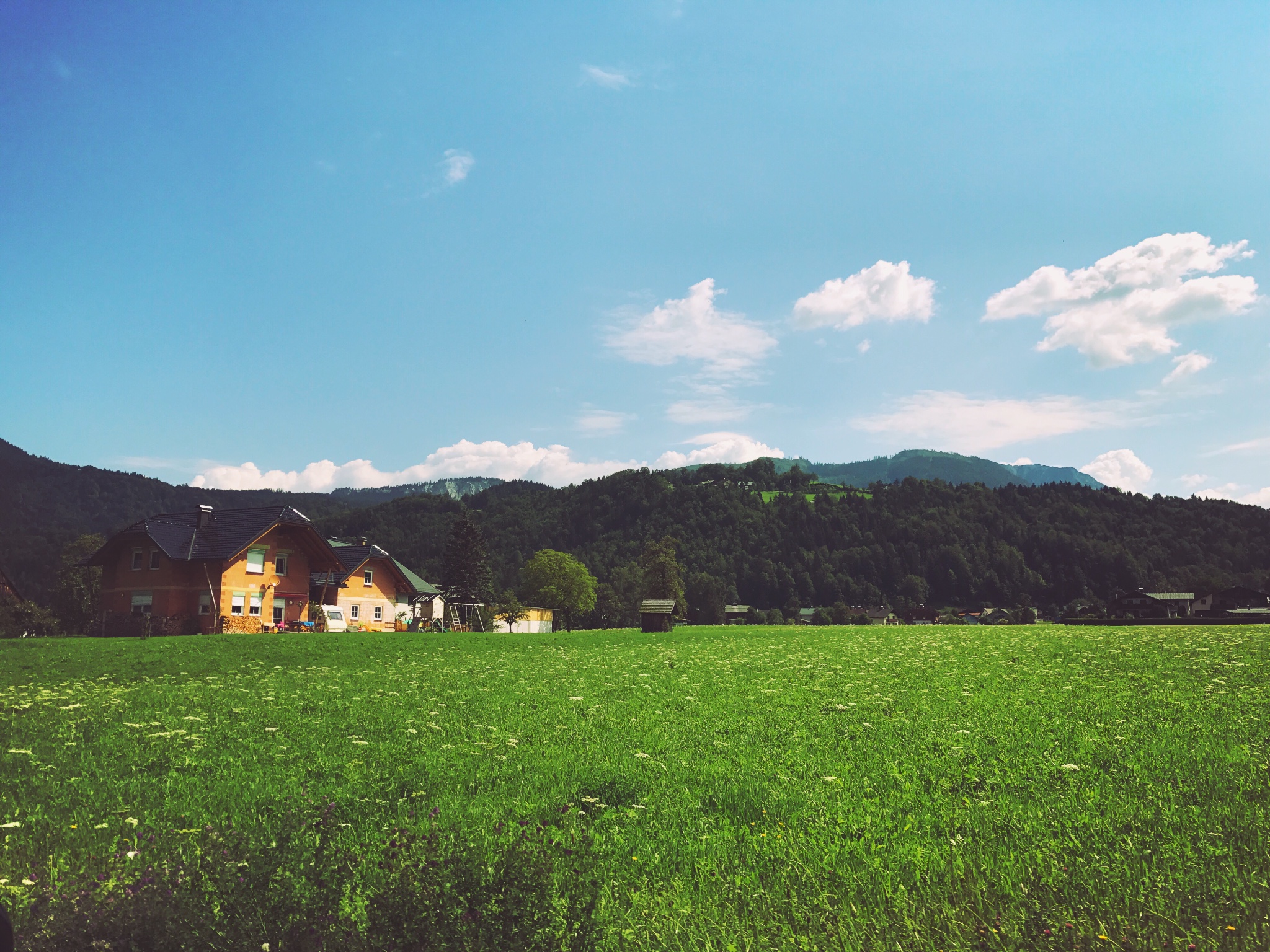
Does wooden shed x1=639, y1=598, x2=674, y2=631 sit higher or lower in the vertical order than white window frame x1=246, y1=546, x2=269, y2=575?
lower

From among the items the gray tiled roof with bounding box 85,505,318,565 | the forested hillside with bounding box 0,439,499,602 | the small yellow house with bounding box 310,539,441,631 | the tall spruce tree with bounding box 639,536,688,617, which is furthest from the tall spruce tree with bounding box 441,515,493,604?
the gray tiled roof with bounding box 85,505,318,565

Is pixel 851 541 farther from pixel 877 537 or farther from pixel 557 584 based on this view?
pixel 557 584

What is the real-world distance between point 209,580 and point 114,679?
31824mm

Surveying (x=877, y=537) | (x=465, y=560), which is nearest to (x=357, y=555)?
(x=465, y=560)

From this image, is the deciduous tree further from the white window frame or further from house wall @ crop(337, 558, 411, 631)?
the white window frame

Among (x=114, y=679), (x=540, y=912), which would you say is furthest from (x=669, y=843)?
(x=114, y=679)

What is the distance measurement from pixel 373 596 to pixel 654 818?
64446 millimetres

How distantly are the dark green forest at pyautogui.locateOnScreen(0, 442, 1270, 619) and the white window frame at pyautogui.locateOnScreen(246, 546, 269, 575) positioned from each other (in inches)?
3018

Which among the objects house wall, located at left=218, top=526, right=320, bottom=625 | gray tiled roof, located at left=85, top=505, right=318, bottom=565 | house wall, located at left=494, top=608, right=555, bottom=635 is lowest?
house wall, located at left=494, top=608, right=555, bottom=635

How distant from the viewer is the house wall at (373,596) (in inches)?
2457

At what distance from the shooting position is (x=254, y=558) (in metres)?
47.5

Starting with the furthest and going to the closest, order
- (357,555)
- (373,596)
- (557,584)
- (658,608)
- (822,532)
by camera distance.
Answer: (822,532), (557,584), (357,555), (373,596), (658,608)

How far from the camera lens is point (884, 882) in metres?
4.56

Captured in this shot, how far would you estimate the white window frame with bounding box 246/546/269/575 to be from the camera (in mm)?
47094
